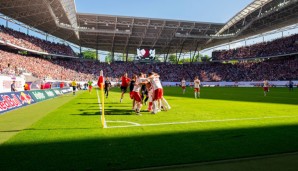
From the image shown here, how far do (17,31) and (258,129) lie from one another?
6811 centimetres

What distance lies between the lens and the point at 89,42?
84.8 m

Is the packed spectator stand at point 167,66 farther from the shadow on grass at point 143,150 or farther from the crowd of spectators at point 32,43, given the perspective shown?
the shadow on grass at point 143,150

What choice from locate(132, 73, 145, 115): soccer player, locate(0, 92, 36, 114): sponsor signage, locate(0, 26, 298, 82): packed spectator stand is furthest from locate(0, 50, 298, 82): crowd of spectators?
locate(132, 73, 145, 115): soccer player

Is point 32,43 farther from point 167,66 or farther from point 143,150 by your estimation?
point 143,150

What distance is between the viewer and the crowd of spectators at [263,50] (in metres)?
70.7

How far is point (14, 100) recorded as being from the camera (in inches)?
738

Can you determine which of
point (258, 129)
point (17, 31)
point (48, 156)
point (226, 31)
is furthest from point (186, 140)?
point (226, 31)

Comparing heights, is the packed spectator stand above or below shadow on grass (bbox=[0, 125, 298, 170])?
above

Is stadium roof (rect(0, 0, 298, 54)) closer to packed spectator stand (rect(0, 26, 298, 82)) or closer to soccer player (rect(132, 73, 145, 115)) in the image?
packed spectator stand (rect(0, 26, 298, 82))

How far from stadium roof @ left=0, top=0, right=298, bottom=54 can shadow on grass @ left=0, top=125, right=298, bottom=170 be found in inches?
1824

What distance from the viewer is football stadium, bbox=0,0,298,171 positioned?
21.3ft

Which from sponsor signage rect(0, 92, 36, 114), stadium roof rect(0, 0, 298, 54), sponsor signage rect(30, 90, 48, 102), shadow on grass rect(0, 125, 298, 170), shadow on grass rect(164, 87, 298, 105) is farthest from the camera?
stadium roof rect(0, 0, 298, 54)

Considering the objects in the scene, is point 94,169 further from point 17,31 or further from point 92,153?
point 17,31

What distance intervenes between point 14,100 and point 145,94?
29.4ft
